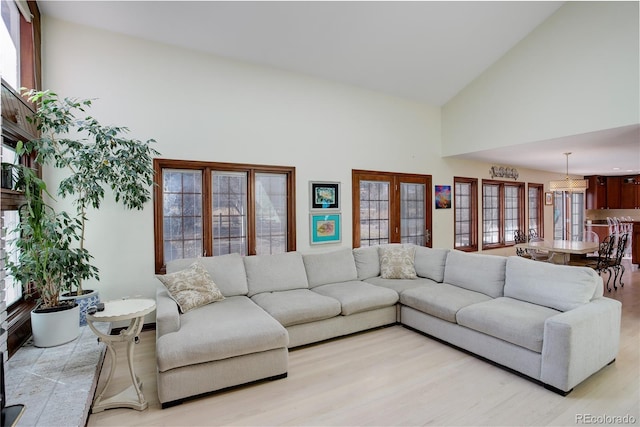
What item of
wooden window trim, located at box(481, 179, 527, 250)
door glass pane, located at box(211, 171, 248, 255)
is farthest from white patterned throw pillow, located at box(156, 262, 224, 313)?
wooden window trim, located at box(481, 179, 527, 250)

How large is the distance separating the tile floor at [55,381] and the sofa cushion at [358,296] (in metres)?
2.24

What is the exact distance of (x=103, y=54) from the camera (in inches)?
143

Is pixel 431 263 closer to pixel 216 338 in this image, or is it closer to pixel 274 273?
pixel 274 273

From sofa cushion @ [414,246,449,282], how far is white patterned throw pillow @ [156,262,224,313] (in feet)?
8.75

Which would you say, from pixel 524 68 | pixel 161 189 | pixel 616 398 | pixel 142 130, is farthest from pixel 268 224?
pixel 524 68

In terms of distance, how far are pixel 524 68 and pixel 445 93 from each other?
1.28 meters

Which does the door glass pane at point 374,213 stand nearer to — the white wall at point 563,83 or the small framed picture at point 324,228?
the small framed picture at point 324,228

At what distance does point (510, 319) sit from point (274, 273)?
246cm

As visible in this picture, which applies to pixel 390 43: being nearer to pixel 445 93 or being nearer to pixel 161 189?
pixel 445 93

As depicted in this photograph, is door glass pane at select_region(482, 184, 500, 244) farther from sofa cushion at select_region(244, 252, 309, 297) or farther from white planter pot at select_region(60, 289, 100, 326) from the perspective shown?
white planter pot at select_region(60, 289, 100, 326)

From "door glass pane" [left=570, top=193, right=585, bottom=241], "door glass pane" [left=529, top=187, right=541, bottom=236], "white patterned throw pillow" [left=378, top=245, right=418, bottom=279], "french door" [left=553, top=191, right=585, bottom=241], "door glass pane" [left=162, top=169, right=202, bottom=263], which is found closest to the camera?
"door glass pane" [left=162, top=169, right=202, bottom=263]

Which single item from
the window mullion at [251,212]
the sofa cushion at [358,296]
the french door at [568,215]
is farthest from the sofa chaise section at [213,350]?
the french door at [568,215]

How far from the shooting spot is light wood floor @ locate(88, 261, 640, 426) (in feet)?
7.35

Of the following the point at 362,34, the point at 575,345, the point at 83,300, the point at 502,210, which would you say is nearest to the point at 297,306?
the point at 83,300
